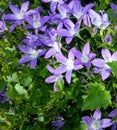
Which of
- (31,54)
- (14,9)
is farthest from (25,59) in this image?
(14,9)

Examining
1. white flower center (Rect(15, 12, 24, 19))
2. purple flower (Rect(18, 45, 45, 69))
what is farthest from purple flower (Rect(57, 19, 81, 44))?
white flower center (Rect(15, 12, 24, 19))

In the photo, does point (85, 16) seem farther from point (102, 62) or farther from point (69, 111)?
point (69, 111)

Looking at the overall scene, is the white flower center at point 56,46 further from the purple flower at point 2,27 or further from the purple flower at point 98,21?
the purple flower at point 2,27

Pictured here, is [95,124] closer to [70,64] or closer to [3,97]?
[70,64]

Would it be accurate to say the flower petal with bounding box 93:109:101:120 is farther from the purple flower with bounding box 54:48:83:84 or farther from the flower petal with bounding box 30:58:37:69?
the flower petal with bounding box 30:58:37:69

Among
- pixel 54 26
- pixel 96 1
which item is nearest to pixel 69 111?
pixel 54 26
